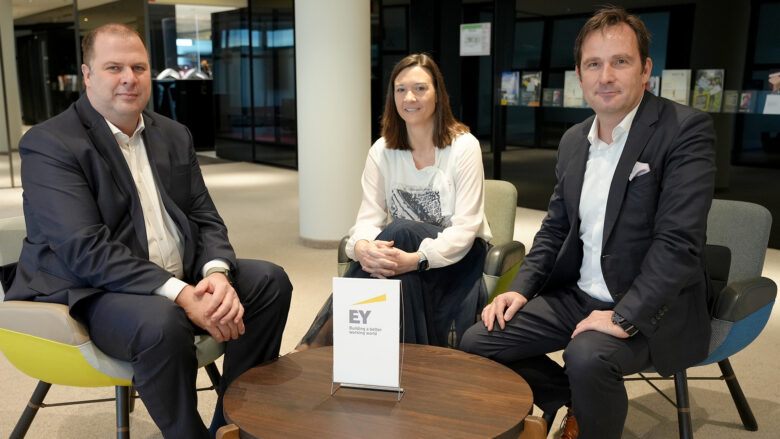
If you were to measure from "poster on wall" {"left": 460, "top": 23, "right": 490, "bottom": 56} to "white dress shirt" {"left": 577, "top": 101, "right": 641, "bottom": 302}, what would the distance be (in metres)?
5.35

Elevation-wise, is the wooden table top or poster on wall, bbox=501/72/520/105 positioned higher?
poster on wall, bbox=501/72/520/105

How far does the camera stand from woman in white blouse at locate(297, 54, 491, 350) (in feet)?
9.05

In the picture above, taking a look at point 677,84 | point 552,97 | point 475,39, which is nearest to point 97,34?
point 677,84

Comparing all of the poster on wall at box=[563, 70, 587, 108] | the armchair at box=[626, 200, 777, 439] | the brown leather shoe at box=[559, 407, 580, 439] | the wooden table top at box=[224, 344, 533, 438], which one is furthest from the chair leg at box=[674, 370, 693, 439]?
the poster on wall at box=[563, 70, 587, 108]

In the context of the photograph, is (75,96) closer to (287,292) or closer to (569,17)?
A: (569,17)

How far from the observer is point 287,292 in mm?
2709

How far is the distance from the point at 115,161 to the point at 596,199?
5.37 feet

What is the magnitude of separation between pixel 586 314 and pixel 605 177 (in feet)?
1.54

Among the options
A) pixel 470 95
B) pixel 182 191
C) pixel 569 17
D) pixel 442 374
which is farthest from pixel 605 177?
pixel 470 95

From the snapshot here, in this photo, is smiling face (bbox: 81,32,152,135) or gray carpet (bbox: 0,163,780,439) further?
gray carpet (bbox: 0,163,780,439)

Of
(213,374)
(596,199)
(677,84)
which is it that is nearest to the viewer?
(596,199)

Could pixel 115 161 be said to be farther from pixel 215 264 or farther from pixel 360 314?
pixel 360 314

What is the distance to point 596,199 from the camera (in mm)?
2449

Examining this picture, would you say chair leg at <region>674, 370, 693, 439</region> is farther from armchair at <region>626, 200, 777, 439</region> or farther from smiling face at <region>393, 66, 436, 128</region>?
smiling face at <region>393, 66, 436, 128</region>
